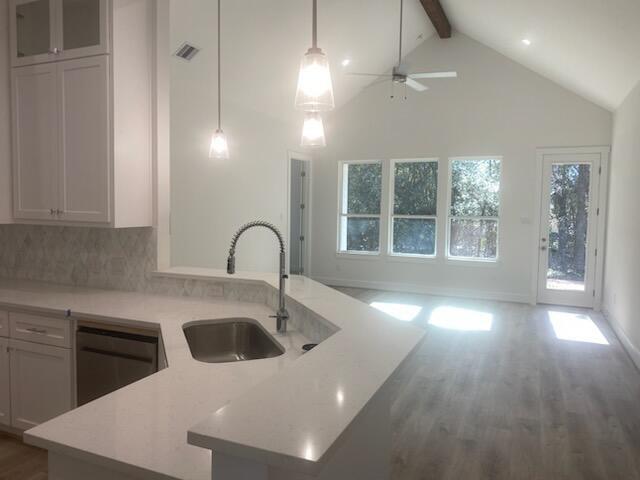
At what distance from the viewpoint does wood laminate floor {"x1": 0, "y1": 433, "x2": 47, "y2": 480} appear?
2.50 meters

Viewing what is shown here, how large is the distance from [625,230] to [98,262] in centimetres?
511

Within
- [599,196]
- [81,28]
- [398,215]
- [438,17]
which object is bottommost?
[398,215]

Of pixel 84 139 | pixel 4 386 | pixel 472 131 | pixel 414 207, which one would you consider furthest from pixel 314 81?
pixel 414 207

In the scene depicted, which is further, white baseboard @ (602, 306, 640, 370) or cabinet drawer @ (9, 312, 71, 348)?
white baseboard @ (602, 306, 640, 370)

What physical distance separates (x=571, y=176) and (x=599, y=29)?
2.91 m

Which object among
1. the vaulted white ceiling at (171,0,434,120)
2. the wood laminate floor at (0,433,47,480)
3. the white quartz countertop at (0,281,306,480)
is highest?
the vaulted white ceiling at (171,0,434,120)

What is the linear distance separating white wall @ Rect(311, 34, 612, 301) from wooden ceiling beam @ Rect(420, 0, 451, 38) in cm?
32

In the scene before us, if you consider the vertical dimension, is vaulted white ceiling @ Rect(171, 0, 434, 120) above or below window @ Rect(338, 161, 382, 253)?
above

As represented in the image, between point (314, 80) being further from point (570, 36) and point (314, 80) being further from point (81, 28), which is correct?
point (570, 36)

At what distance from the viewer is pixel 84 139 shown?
284 cm

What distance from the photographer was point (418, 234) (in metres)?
7.74

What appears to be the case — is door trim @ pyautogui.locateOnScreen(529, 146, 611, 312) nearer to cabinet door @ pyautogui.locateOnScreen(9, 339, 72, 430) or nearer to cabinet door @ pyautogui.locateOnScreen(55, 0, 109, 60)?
cabinet door @ pyautogui.locateOnScreen(55, 0, 109, 60)

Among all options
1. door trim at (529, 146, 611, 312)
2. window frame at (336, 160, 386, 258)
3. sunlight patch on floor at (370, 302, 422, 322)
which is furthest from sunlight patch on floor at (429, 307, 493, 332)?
window frame at (336, 160, 386, 258)

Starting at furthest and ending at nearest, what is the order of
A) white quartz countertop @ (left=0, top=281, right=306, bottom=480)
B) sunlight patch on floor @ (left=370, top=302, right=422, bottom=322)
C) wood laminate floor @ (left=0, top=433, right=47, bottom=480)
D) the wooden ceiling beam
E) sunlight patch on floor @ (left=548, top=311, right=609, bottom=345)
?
1. sunlight patch on floor @ (left=370, top=302, right=422, bottom=322)
2. the wooden ceiling beam
3. sunlight patch on floor @ (left=548, top=311, right=609, bottom=345)
4. wood laminate floor @ (left=0, top=433, right=47, bottom=480)
5. white quartz countertop @ (left=0, top=281, right=306, bottom=480)
